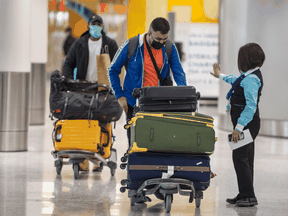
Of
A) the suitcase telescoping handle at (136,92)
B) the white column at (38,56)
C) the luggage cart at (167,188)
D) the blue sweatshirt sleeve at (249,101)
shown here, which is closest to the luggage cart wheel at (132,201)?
the luggage cart at (167,188)

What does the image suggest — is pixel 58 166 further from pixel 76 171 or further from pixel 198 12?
pixel 198 12

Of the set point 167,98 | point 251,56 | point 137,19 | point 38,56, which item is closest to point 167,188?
point 167,98

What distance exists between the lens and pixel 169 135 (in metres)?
3.42

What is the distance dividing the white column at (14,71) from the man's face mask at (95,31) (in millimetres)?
1510

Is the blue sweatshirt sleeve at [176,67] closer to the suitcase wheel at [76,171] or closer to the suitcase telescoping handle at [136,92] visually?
the suitcase telescoping handle at [136,92]

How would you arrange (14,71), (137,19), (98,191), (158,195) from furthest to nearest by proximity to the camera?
(137,19)
(14,71)
(98,191)
(158,195)

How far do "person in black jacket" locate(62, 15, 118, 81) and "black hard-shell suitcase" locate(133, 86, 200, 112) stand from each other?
1.87 m

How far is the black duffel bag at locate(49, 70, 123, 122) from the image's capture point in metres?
4.94

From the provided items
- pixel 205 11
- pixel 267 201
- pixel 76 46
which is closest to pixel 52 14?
pixel 205 11

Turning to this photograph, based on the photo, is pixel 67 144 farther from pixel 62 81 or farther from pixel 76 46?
pixel 76 46

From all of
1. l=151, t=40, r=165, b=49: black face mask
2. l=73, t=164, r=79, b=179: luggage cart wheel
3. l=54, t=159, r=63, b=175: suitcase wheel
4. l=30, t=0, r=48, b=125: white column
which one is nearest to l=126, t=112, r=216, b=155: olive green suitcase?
l=151, t=40, r=165, b=49: black face mask

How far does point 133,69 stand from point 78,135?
1.35 metres

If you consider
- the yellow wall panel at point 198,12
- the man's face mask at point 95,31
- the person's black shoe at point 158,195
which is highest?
the yellow wall panel at point 198,12

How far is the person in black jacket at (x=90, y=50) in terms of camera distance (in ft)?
17.5
